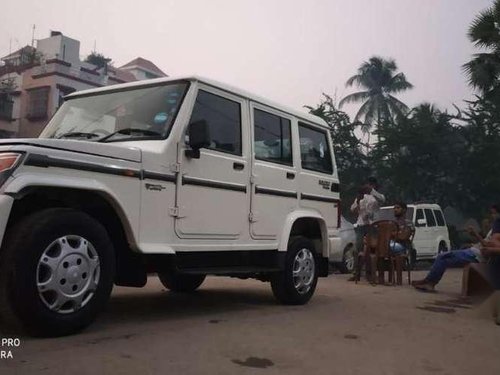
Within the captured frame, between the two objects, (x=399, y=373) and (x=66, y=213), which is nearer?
(x=399, y=373)

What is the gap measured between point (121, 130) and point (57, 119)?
3.46ft

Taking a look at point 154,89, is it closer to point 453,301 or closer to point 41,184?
point 41,184

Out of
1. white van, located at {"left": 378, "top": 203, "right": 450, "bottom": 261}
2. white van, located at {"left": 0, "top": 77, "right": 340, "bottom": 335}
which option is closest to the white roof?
white van, located at {"left": 0, "top": 77, "right": 340, "bottom": 335}

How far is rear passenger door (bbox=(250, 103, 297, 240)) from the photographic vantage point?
5848 mm

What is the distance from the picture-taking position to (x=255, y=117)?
19.7ft

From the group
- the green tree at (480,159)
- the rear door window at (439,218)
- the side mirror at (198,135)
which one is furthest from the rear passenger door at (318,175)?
the green tree at (480,159)

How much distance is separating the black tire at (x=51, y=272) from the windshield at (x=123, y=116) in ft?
3.61

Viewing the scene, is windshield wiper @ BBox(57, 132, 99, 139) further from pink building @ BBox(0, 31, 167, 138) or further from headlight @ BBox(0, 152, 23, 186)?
pink building @ BBox(0, 31, 167, 138)

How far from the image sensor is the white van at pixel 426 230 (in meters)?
15.8

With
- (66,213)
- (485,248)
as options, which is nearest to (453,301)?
(485,248)

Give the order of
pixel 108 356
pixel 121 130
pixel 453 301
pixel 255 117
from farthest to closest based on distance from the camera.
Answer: pixel 453 301 → pixel 255 117 → pixel 121 130 → pixel 108 356

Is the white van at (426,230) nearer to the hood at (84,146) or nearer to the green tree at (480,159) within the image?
the green tree at (480,159)

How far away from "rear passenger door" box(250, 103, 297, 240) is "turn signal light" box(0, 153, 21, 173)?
8.78ft

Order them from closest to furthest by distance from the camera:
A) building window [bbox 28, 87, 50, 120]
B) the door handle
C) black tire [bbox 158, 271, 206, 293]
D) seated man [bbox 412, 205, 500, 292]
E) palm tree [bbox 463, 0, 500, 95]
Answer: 1. the door handle
2. black tire [bbox 158, 271, 206, 293]
3. seated man [bbox 412, 205, 500, 292]
4. palm tree [bbox 463, 0, 500, 95]
5. building window [bbox 28, 87, 50, 120]
